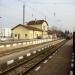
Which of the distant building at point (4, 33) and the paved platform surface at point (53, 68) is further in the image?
the distant building at point (4, 33)

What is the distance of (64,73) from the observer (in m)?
11.2

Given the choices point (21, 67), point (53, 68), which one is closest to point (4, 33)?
point (21, 67)

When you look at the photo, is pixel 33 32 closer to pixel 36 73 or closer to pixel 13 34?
pixel 13 34

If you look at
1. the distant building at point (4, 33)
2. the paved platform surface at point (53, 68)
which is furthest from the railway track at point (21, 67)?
the distant building at point (4, 33)

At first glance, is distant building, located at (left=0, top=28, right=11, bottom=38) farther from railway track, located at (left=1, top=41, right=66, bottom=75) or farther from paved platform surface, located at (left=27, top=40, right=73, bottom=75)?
paved platform surface, located at (left=27, top=40, right=73, bottom=75)

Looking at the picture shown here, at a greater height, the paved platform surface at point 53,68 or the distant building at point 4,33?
the distant building at point 4,33

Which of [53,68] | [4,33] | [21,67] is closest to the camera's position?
[53,68]

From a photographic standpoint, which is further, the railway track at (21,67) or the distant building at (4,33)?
the distant building at (4,33)

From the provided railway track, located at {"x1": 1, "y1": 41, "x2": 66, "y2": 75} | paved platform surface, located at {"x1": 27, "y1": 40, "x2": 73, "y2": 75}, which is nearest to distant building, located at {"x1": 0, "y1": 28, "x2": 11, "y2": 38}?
railway track, located at {"x1": 1, "y1": 41, "x2": 66, "y2": 75}

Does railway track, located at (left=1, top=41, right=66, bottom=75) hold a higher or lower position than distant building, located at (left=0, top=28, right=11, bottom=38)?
lower

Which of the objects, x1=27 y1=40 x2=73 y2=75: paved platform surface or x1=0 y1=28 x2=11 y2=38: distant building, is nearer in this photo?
x1=27 y1=40 x2=73 y2=75: paved platform surface

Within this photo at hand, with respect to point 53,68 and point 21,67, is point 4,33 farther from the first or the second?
point 53,68

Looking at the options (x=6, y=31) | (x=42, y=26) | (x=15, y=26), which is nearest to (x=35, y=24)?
(x=42, y=26)

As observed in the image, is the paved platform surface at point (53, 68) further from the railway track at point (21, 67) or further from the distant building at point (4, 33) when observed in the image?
the distant building at point (4, 33)
